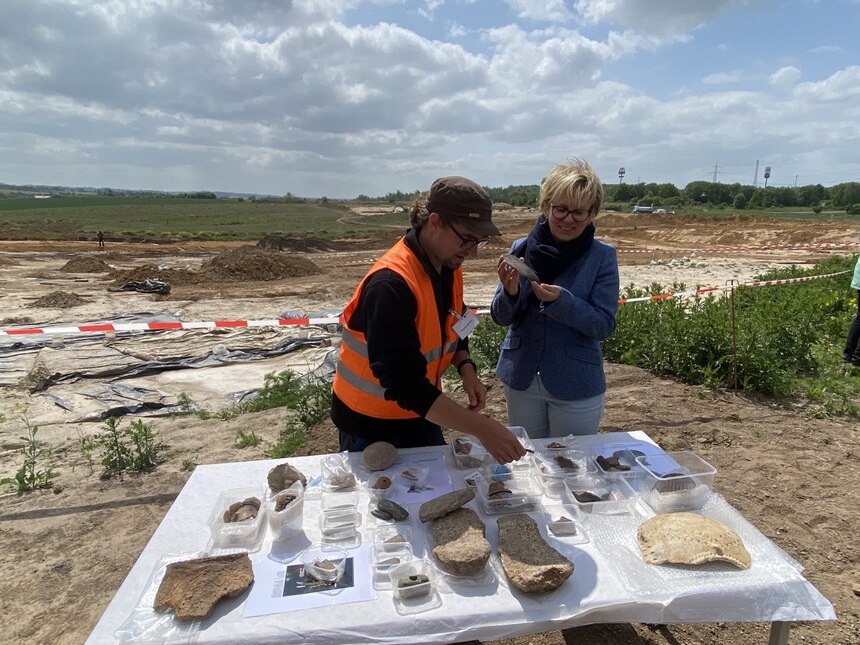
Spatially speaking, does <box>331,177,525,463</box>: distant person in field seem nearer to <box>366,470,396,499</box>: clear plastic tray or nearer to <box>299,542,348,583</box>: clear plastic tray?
<box>366,470,396,499</box>: clear plastic tray

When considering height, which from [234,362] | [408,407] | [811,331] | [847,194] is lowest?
[234,362]

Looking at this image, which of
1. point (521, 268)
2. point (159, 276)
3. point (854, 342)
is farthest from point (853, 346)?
point (159, 276)

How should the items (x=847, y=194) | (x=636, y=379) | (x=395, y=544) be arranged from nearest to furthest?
(x=395, y=544), (x=636, y=379), (x=847, y=194)

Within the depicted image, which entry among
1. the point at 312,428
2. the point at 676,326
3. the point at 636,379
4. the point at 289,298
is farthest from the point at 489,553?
the point at 289,298

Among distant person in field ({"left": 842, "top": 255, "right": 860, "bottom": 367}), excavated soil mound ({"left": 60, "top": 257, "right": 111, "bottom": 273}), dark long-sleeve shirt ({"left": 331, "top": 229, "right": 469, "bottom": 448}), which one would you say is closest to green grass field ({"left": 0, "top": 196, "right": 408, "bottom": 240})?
excavated soil mound ({"left": 60, "top": 257, "right": 111, "bottom": 273})

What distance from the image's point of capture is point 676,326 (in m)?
5.89

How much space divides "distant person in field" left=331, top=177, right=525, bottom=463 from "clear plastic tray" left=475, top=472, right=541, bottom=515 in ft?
0.48

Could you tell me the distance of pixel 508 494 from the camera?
75.7 inches

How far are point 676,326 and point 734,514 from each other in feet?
14.5

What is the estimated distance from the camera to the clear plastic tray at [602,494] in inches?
74.0

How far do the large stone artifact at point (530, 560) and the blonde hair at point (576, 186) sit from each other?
55.5 inches

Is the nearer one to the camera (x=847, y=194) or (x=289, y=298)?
(x=289, y=298)

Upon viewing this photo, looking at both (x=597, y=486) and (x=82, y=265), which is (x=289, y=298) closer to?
(x=82, y=265)

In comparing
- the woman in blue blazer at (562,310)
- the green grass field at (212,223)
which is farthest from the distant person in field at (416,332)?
the green grass field at (212,223)
